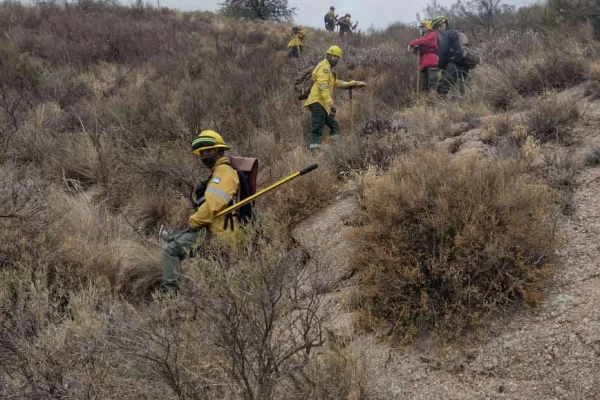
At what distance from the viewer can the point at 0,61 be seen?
11.1 m

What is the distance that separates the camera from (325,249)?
13.6 ft

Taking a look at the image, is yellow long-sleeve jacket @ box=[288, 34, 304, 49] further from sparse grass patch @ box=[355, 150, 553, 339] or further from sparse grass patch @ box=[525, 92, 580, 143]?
sparse grass patch @ box=[355, 150, 553, 339]

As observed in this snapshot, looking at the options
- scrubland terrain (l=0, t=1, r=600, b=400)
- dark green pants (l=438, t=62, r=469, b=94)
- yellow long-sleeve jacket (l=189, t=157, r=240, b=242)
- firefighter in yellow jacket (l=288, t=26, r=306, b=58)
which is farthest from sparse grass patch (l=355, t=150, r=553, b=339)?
firefighter in yellow jacket (l=288, t=26, r=306, b=58)

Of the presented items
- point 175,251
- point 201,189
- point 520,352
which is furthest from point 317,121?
point 520,352

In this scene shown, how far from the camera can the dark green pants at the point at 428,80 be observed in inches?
355

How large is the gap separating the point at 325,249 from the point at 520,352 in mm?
1612

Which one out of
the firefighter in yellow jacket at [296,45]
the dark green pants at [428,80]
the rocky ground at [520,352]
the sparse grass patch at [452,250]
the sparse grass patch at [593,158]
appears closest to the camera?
the rocky ground at [520,352]

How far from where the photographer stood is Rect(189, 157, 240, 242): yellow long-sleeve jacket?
4.49m

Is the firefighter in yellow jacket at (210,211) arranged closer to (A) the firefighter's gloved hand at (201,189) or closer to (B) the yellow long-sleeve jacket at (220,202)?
(B) the yellow long-sleeve jacket at (220,202)

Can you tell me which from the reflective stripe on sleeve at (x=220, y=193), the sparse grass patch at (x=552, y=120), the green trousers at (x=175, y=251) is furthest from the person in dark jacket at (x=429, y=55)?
the green trousers at (x=175, y=251)

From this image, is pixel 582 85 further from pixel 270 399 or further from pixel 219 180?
pixel 270 399

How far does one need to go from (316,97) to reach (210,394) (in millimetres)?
5763

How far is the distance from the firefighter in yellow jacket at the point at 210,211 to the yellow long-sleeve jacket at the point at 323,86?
337 cm

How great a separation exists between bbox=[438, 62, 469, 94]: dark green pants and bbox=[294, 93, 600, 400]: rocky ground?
17.5ft
